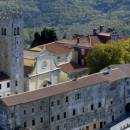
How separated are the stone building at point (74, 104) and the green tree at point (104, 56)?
22.3 feet

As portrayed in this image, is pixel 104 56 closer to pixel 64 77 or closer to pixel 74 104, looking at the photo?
pixel 64 77

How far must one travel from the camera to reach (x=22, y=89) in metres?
92.6

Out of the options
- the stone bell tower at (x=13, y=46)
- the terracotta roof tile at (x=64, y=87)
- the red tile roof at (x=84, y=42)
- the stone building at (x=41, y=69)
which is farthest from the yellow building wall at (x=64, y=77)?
the stone bell tower at (x=13, y=46)

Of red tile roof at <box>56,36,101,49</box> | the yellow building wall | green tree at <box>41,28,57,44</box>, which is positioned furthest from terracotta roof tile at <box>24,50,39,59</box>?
green tree at <box>41,28,57,44</box>

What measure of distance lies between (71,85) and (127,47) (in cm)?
2618

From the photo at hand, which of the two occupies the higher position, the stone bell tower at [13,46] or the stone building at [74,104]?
the stone bell tower at [13,46]

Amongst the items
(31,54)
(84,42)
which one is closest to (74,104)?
(31,54)

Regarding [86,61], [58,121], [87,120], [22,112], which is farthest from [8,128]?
[86,61]

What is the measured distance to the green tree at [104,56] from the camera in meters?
103

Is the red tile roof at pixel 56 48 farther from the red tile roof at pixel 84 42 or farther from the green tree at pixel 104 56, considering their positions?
the green tree at pixel 104 56

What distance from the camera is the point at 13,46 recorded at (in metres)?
90.9

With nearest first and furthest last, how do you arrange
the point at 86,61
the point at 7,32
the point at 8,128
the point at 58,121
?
the point at 8,128
the point at 58,121
the point at 7,32
the point at 86,61

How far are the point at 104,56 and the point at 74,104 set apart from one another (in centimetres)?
1912

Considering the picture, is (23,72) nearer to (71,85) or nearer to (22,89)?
(22,89)
